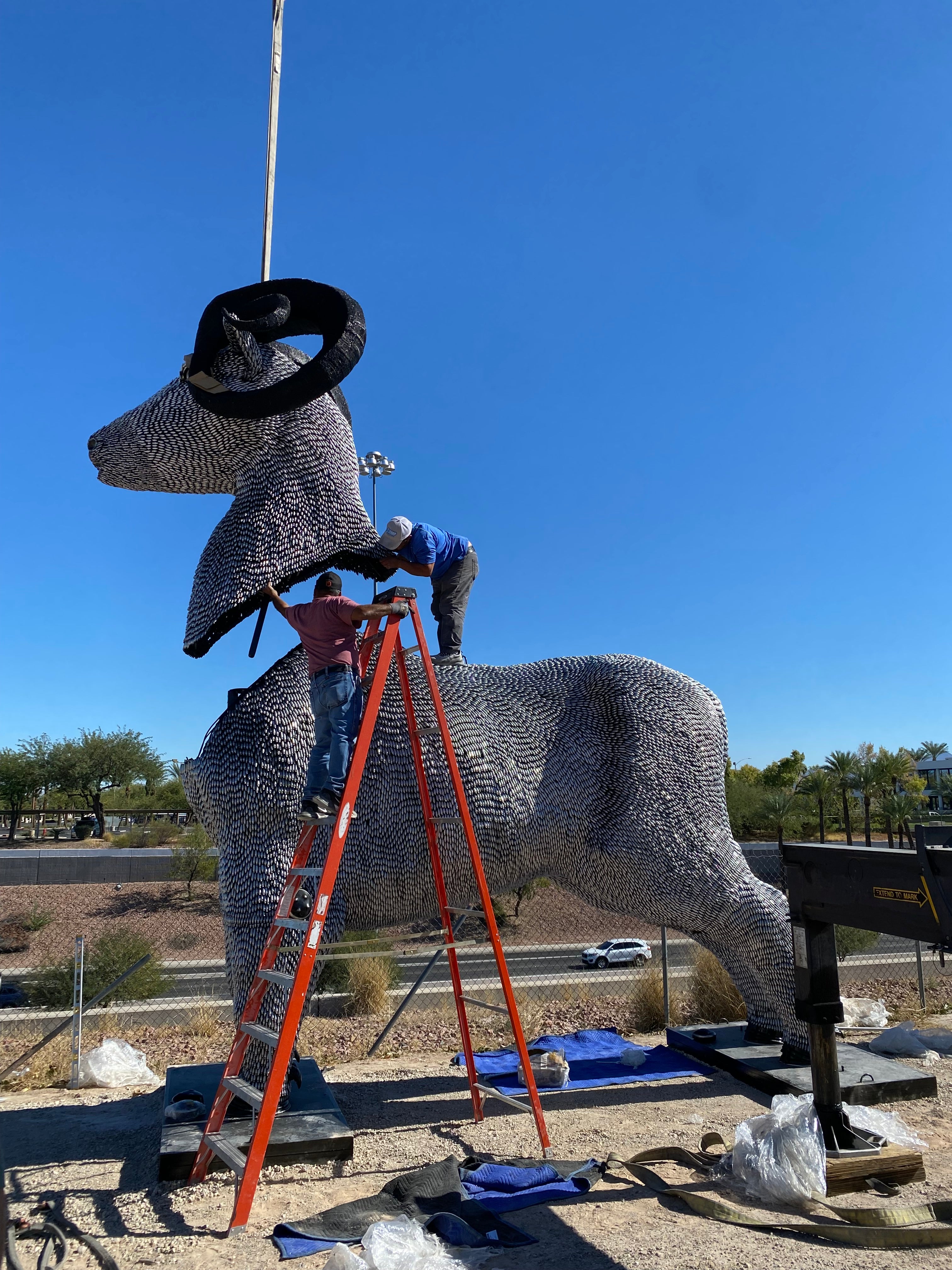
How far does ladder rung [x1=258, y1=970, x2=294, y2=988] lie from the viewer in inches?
150

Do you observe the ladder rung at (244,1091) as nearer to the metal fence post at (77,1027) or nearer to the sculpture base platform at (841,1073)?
the metal fence post at (77,1027)

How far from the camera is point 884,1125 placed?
4617 mm

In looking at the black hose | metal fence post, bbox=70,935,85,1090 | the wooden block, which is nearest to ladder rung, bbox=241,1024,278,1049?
the black hose

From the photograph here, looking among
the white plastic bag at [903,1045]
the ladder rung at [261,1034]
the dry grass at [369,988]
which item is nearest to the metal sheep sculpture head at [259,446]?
the ladder rung at [261,1034]

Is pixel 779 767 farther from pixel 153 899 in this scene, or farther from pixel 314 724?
pixel 314 724

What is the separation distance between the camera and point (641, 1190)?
418 cm

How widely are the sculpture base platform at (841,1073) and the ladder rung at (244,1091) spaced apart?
308 cm

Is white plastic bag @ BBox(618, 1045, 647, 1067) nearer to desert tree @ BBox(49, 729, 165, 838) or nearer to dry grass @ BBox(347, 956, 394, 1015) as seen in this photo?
dry grass @ BBox(347, 956, 394, 1015)

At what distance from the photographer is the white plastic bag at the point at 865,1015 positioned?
769 centimetres

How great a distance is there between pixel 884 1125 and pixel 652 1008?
366 centimetres

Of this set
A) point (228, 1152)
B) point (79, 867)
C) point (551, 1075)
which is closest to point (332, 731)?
point (228, 1152)

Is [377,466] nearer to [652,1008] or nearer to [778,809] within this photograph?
[652,1008]

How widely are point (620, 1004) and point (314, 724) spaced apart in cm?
604

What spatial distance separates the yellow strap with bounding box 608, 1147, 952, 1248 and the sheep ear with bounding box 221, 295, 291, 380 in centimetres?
494
